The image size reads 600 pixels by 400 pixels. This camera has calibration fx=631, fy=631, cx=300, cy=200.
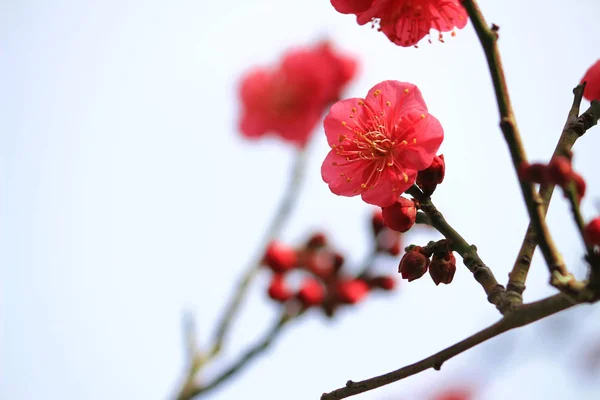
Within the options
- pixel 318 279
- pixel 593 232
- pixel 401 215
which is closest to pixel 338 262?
pixel 318 279

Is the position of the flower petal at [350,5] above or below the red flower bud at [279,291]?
above

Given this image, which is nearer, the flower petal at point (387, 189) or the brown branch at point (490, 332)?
the brown branch at point (490, 332)

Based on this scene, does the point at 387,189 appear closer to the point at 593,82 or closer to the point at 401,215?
the point at 401,215

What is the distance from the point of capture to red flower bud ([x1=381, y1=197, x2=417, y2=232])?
3.54ft

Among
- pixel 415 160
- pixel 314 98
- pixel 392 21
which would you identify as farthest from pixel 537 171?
pixel 314 98

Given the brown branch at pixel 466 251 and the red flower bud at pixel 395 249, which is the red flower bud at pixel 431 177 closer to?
the brown branch at pixel 466 251

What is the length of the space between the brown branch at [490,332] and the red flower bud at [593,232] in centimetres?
7

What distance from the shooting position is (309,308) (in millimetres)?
2434

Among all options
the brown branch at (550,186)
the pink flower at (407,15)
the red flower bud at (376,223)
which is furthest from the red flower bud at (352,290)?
the brown branch at (550,186)

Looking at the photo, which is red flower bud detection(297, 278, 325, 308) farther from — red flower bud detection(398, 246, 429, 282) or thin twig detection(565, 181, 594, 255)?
thin twig detection(565, 181, 594, 255)

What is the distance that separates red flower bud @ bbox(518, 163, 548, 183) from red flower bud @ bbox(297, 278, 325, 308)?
1.80m

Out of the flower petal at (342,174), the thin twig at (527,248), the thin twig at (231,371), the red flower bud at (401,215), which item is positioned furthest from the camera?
the thin twig at (231,371)

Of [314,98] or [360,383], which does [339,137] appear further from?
[314,98]

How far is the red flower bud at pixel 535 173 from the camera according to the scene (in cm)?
69
